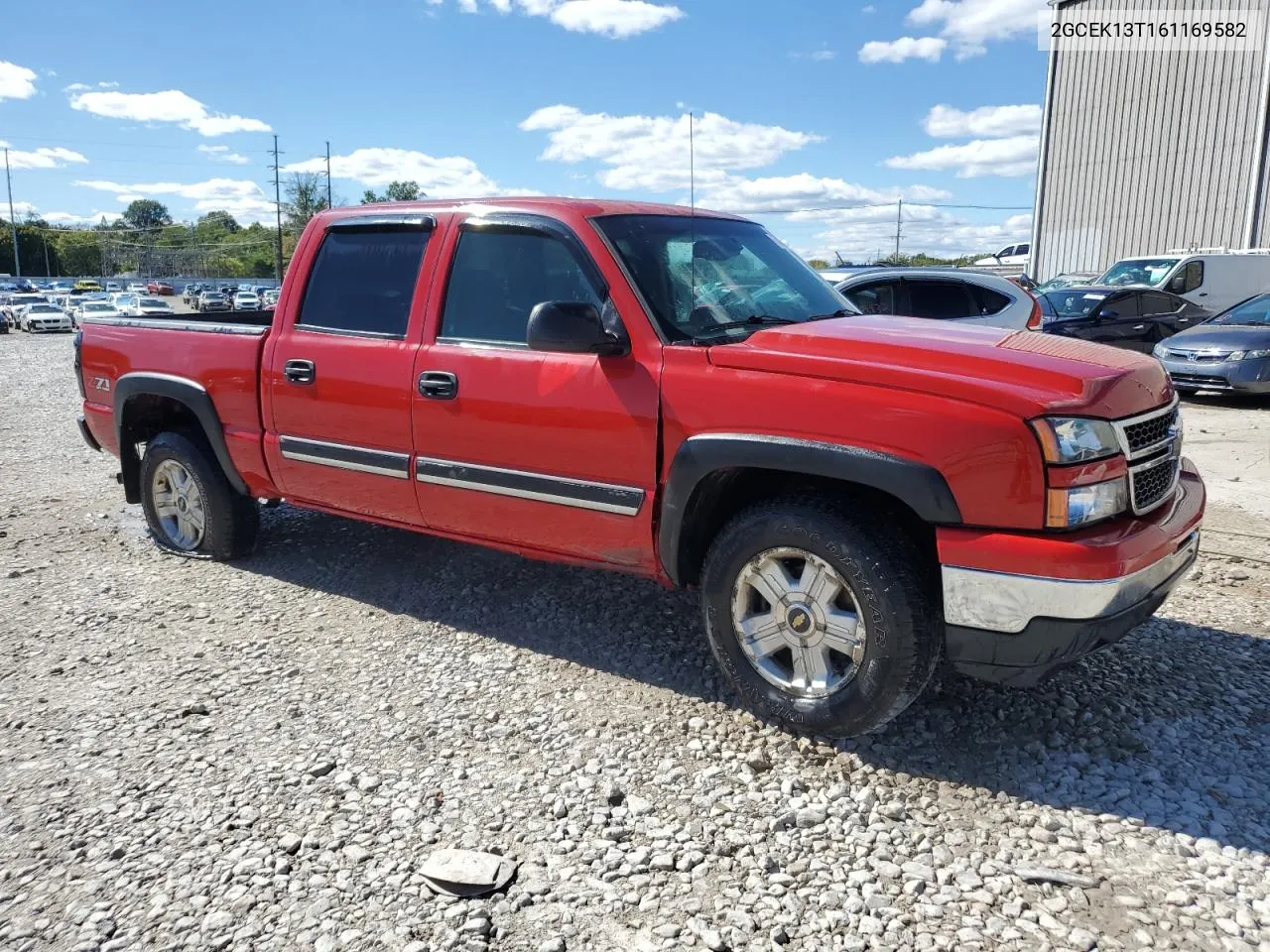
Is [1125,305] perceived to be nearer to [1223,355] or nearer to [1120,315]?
[1120,315]

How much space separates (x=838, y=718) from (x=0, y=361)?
79.0 ft

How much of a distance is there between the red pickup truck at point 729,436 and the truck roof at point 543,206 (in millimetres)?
23

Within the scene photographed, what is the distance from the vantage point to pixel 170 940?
2385 millimetres

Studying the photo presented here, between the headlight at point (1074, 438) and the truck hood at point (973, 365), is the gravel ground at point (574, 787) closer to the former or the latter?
the headlight at point (1074, 438)

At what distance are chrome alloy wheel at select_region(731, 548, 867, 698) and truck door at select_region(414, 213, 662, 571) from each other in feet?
1.51

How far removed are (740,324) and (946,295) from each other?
6442 millimetres

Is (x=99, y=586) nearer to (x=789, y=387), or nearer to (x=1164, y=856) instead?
(x=789, y=387)

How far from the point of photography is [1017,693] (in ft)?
12.3

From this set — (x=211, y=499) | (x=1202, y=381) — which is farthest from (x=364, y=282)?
(x=1202, y=381)

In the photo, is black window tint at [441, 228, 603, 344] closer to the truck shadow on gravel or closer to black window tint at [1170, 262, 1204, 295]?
the truck shadow on gravel

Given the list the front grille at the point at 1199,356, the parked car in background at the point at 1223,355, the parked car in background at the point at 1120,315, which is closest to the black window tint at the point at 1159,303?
the parked car in background at the point at 1120,315

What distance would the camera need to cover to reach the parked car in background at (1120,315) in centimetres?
1427

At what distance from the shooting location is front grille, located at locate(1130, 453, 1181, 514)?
A: 3076 millimetres

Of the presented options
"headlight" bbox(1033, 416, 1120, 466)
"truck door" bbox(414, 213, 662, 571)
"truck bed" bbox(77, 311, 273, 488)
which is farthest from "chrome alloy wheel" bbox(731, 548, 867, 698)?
"truck bed" bbox(77, 311, 273, 488)
